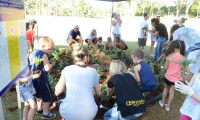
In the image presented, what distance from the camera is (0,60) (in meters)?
1.59

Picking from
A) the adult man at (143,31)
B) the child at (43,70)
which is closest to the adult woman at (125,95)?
the child at (43,70)

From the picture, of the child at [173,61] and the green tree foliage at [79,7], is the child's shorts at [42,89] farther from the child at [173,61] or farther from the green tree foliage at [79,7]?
the green tree foliage at [79,7]

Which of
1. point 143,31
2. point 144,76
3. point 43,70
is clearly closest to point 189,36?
point 144,76

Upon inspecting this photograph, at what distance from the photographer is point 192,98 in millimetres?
2115

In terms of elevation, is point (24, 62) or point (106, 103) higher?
point (24, 62)

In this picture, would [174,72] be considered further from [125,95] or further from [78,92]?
[78,92]

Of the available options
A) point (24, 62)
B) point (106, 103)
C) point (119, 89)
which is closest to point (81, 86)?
point (119, 89)

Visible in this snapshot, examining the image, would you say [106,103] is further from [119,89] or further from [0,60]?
[0,60]

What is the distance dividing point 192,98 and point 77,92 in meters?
1.45

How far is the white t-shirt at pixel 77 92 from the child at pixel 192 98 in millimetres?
1100

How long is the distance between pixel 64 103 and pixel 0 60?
3.14 feet

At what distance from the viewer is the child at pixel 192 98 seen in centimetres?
196

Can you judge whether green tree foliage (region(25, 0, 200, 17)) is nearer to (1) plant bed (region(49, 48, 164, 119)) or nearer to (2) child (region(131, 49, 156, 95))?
(1) plant bed (region(49, 48, 164, 119))

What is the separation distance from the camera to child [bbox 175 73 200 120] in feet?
6.42
